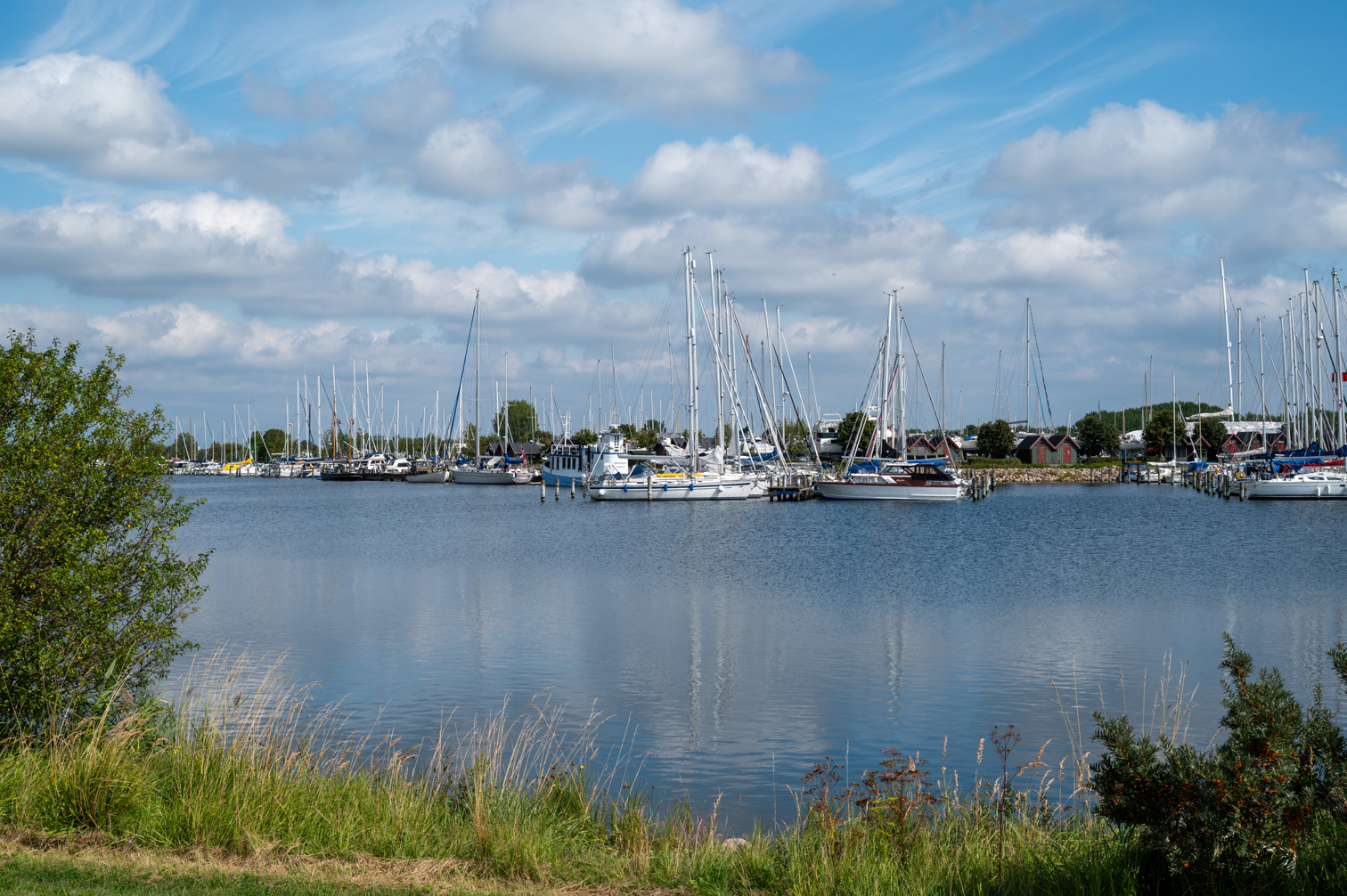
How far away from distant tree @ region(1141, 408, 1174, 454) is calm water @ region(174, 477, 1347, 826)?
80.4 meters

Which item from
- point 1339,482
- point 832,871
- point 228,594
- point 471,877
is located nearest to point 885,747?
point 832,871

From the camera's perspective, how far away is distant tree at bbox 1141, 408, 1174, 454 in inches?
5364

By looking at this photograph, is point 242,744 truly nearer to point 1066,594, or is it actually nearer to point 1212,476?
point 1066,594

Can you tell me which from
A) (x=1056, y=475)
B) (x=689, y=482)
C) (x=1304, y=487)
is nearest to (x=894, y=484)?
(x=689, y=482)

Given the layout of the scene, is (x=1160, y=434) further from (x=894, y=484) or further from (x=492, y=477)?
(x=492, y=477)

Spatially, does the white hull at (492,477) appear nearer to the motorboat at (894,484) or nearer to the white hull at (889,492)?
the motorboat at (894,484)

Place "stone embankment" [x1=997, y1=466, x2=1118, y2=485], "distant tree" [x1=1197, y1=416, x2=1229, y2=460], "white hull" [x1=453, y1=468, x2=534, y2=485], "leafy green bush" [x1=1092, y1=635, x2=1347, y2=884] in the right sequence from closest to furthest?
"leafy green bush" [x1=1092, y1=635, x2=1347, y2=884], "stone embankment" [x1=997, y1=466, x2=1118, y2=485], "white hull" [x1=453, y1=468, x2=534, y2=485], "distant tree" [x1=1197, y1=416, x2=1229, y2=460]

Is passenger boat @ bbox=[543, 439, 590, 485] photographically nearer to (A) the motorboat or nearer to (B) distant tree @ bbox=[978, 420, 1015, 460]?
(A) the motorboat

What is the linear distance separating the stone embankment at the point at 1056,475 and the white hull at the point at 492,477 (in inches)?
2179

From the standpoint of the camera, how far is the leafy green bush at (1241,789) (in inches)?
265

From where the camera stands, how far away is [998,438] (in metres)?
140

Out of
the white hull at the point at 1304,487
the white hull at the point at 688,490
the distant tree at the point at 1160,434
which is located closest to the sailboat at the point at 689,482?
the white hull at the point at 688,490

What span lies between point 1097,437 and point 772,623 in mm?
129486

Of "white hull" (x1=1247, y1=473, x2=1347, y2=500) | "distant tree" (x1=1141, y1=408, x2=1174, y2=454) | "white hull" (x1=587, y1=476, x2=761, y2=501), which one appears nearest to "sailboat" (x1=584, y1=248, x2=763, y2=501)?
"white hull" (x1=587, y1=476, x2=761, y2=501)
